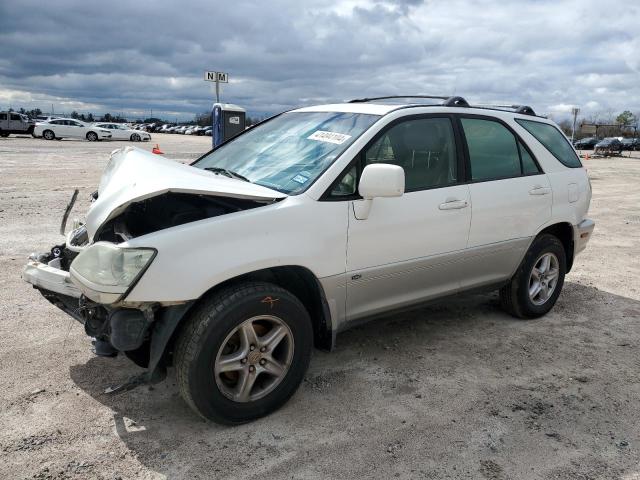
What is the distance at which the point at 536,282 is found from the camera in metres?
4.81

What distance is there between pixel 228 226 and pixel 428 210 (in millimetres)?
1511

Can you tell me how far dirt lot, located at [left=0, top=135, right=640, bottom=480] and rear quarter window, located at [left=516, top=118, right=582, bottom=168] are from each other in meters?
1.45

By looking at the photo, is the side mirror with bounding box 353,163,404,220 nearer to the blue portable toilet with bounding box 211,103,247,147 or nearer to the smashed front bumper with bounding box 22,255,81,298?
the smashed front bumper with bounding box 22,255,81,298

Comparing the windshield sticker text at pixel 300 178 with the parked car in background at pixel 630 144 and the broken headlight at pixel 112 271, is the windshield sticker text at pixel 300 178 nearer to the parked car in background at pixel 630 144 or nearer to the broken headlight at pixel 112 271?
the broken headlight at pixel 112 271

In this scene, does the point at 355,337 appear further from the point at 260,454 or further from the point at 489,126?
the point at 489,126

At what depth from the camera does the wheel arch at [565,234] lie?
4875 millimetres

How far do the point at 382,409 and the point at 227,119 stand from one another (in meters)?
8.79

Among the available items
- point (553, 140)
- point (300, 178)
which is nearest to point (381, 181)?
point (300, 178)

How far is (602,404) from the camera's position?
11.2ft

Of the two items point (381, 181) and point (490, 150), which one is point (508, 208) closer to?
point (490, 150)

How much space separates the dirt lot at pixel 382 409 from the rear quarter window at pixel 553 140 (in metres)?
1.45

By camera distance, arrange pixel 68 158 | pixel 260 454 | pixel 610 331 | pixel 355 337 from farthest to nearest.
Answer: pixel 68 158 < pixel 610 331 < pixel 355 337 < pixel 260 454

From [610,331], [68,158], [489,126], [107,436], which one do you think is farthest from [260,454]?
[68,158]

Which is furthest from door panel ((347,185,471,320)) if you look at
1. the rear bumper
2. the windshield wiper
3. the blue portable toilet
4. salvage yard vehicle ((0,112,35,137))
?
salvage yard vehicle ((0,112,35,137))
